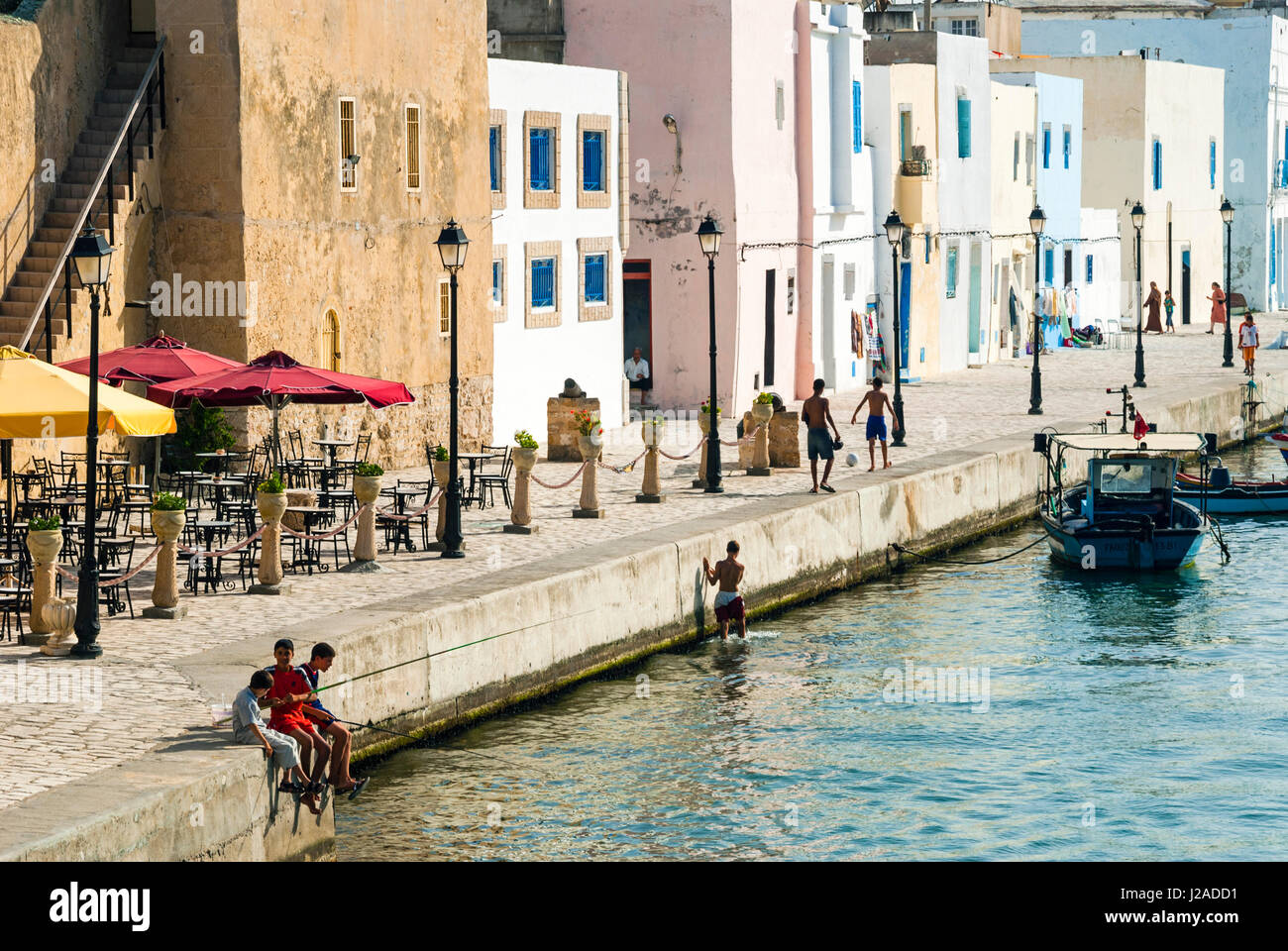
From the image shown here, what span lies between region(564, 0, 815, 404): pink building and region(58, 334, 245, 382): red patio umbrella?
1763 centimetres

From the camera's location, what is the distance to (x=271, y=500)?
23078mm

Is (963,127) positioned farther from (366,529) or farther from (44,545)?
(44,545)

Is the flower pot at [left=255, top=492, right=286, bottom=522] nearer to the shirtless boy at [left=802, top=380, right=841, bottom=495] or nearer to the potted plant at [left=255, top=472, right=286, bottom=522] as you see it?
the potted plant at [left=255, top=472, right=286, bottom=522]

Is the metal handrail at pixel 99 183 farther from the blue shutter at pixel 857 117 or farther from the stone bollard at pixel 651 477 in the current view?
the blue shutter at pixel 857 117

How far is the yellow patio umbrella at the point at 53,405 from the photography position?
69.9ft

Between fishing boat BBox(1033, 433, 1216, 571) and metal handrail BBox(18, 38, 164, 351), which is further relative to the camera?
fishing boat BBox(1033, 433, 1216, 571)

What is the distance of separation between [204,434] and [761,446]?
8.31 m

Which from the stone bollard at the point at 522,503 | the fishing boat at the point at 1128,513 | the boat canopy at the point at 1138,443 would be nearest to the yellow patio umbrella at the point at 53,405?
the stone bollard at the point at 522,503

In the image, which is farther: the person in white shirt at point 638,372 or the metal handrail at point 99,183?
the person in white shirt at point 638,372

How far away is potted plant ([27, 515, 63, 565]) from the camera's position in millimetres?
20328

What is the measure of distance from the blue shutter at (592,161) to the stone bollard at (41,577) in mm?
20597

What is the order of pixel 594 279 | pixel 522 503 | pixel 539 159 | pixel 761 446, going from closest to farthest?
pixel 522 503 → pixel 761 446 → pixel 539 159 → pixel 594 279

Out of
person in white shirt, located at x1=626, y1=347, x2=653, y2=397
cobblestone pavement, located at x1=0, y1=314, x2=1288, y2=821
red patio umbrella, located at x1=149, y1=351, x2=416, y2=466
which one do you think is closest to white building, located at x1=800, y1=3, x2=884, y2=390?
cobblestone pavement, located at x1=0, y1=314, x2=1288, y2=821

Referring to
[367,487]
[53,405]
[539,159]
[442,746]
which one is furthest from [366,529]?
[539,159]
